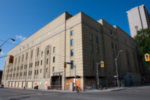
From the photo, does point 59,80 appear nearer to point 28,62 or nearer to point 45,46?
point 45,46

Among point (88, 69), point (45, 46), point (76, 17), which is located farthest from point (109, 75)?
point (45, 46)

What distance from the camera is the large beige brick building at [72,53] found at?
35238 millimetres

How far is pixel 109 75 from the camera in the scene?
42.2 meters

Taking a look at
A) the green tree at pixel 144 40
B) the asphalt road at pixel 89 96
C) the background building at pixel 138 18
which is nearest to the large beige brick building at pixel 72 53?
the green tree at pixel 144 40

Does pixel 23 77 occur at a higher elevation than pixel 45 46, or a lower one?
lower

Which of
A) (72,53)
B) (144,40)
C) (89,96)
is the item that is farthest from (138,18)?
(89,96)

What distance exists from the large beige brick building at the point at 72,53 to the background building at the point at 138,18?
8369cm

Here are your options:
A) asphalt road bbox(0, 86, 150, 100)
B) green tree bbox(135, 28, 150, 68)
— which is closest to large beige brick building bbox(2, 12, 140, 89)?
green tree bbox(135, 28, 150, 68)

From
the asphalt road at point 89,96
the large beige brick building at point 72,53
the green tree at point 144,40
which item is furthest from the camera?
the green tree at point 144,40

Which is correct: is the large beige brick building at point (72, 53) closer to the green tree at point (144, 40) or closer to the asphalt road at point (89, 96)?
the green tree at point (144, 40)

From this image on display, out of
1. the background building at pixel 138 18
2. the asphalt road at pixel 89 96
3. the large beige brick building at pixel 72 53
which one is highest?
the background building at pixel 138 18

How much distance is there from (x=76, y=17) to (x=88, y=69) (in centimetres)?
1788

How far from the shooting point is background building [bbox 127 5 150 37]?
412 feet

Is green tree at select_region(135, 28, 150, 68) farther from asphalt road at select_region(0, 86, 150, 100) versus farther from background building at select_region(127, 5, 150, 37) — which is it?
background building at select_region(127, 5, 150, 37)
